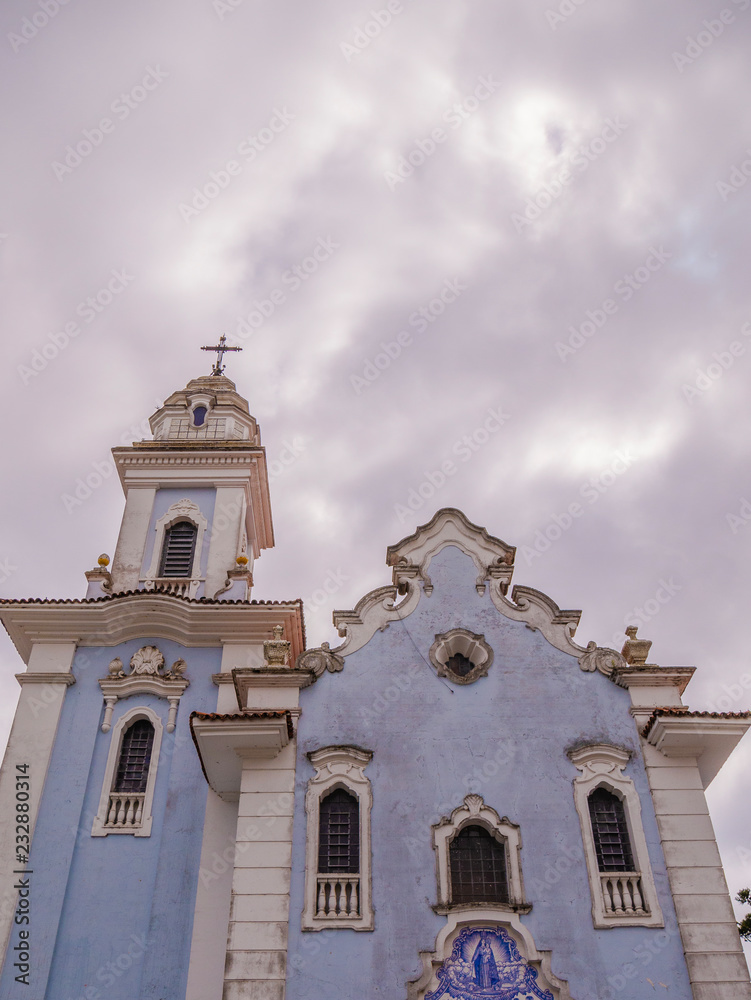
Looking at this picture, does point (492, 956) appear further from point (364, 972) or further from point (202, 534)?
point (202, 534)

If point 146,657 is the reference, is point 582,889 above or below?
below

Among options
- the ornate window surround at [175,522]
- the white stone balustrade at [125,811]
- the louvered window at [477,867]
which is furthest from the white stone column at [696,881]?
the ornate window surround at [175,522]

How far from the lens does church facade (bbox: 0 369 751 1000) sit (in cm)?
1391

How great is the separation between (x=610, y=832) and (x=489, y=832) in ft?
6.46

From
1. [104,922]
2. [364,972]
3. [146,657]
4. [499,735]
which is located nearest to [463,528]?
[499,735]

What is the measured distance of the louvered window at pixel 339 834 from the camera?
48.5 feet

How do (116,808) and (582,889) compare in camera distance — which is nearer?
(582,889)

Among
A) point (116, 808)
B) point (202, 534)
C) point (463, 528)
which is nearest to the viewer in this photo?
point (116, 808)

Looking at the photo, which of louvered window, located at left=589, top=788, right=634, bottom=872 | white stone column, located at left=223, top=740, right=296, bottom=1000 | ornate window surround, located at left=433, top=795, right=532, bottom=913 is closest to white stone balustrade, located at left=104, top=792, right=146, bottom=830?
white stone column, located at left=223, top=740, right=296, bottom=1000

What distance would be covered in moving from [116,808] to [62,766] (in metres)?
1.34

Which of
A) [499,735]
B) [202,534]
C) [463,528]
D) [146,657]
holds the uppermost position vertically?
[202,534]

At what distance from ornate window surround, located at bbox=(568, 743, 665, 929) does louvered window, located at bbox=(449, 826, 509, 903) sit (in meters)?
1.38

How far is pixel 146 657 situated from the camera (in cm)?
1906

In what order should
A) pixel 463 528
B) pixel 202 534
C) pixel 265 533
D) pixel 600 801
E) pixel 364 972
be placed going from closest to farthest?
pixel 364 972, pixel 600 801, pixel 463 528, pixel 202 534, pixel 265 533
